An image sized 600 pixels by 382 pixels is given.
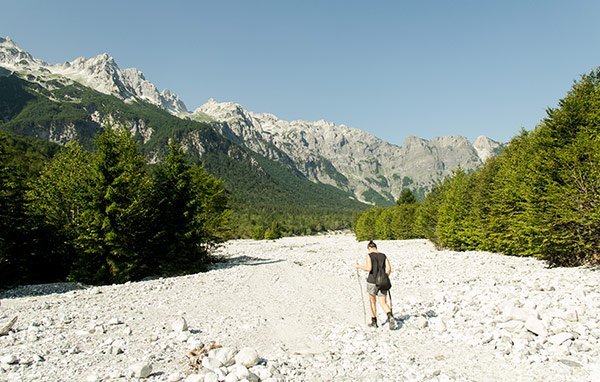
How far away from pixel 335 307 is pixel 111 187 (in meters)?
16.9

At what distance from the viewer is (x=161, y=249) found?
90.1 ft

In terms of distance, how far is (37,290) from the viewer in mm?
21109

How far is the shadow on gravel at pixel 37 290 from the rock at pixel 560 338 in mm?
23597

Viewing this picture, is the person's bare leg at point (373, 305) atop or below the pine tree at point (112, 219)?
below

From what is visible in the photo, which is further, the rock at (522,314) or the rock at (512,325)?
the rock at (522,314)

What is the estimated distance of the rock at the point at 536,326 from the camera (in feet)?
28.6

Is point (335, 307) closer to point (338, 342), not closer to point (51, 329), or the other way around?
point (338, 342)

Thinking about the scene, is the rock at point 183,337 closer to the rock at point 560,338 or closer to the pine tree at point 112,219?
the rock at point 560,338

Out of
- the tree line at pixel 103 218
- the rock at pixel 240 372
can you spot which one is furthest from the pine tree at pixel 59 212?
the rock at pixel 240 372

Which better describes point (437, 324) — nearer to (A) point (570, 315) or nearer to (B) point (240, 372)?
(A) point (570, 315)

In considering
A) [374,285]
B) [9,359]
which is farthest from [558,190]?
[9,359]

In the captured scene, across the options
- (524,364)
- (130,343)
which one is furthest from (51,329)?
→ (524,364)

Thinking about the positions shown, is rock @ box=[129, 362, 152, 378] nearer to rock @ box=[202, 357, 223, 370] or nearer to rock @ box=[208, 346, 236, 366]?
rock @ box=[202, 357, 223, 370]

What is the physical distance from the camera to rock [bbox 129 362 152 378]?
732 centimetres
